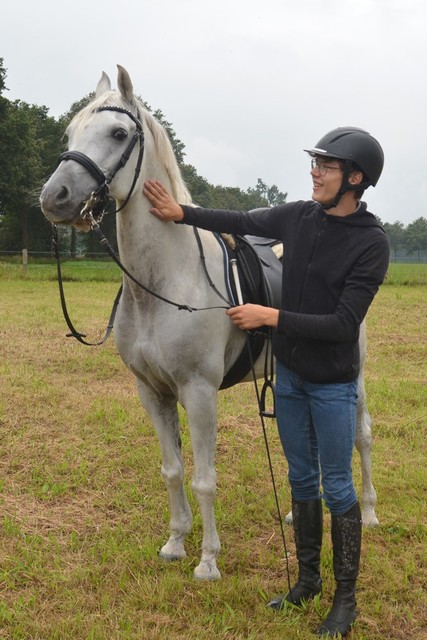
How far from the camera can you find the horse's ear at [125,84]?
2.71 meters

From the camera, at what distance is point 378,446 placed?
519cm

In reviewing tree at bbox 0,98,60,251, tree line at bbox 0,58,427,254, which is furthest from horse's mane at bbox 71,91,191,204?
tree at bbox 0,98,60,251

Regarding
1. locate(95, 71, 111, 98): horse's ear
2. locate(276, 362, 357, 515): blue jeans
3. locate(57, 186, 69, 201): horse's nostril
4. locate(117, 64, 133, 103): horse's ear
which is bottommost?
locate(276, 362, 357, 515): blue jeans

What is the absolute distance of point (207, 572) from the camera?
3.21m

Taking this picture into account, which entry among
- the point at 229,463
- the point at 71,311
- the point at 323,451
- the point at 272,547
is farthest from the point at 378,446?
the point at 71,311

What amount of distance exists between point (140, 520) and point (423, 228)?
118994 mm

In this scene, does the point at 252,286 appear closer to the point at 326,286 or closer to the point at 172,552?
the point at 326,286

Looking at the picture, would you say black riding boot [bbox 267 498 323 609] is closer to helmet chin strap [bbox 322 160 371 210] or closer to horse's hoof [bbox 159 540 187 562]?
horse's hoof [bbox 159 540 187 562]

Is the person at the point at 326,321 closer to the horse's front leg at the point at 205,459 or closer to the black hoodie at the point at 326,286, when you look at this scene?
the black hoodie at the point at 326,286

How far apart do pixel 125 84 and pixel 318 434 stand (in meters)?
1.87

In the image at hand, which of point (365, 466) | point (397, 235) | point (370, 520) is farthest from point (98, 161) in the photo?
point (397, 235)

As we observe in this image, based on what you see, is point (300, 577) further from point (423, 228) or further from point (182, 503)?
point (423, 228)

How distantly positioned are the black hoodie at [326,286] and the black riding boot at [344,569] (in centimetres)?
68

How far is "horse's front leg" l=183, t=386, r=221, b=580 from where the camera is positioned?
3.02 metres
